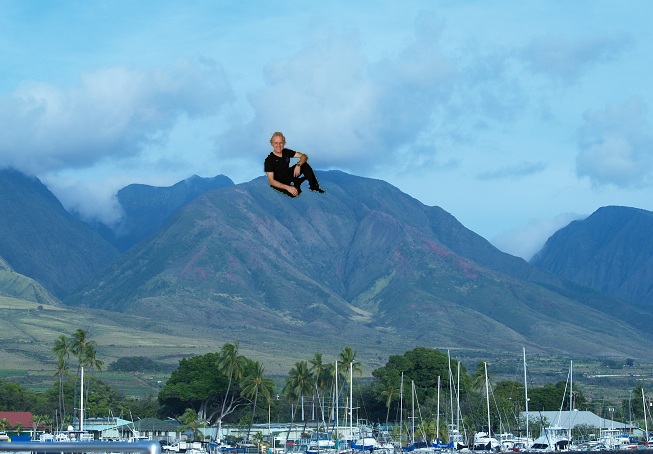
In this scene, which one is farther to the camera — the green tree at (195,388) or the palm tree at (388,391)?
the green tree at (195,388)

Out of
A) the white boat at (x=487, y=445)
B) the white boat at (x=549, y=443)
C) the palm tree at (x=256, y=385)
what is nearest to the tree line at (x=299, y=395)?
the palm tree at (x=256, y=385)

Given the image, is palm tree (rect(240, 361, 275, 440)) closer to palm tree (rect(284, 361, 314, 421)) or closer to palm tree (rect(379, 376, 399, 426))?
palm tree (rect(284, 361, 314, 421))

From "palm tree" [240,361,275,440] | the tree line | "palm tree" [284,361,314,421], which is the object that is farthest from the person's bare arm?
"palm tree" [284,361,314,421]

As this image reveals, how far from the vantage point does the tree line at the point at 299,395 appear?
507ft

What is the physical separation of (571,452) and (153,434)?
2507 inches

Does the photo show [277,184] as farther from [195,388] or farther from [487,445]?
[195,388]

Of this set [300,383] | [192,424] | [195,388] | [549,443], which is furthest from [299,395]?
[549,443]

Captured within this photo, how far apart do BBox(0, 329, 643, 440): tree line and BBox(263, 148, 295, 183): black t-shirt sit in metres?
138

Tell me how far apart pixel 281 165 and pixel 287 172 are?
0.12 m

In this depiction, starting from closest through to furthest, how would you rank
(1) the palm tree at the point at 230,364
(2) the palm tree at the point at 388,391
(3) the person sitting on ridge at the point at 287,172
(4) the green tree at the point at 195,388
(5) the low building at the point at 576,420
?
(3) the person sitting on ridge at the point at 287,172, (5) the low building at the point at 576,420, (1) the palm tree at the point at 230,364, (2) the palm tree at the point at 388,391, (4) the green tree at the point at 195,388

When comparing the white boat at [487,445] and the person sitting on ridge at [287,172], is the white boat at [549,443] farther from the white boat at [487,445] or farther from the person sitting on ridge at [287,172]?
the person sitting on ridge at [287,172]

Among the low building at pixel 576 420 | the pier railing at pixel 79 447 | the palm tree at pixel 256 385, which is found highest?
the palm tree at pixel 256 385

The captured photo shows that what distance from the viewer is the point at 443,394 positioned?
167 m

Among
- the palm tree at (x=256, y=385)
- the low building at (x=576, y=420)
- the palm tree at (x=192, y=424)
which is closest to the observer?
the palm tree at (x=192, y=424)
